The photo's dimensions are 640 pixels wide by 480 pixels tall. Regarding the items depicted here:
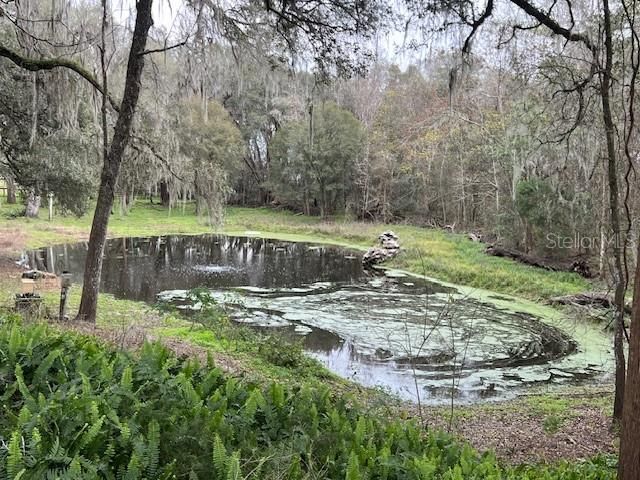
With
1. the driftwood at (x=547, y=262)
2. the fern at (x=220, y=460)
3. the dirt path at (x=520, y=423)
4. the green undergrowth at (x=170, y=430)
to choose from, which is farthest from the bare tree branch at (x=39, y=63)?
the driftwood at (x=547, y=262)

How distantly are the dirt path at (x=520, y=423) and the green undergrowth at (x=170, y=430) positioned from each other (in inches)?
44.5

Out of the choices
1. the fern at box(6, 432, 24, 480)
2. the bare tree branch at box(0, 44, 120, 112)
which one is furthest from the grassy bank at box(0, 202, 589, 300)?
the fern at box(6, 432, 24, 480)

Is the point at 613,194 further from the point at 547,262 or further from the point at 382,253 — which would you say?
the point at 382,253

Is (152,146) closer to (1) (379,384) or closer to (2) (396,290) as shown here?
(1) (379,384)

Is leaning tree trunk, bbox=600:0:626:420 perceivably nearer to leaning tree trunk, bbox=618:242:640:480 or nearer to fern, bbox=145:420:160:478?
leaning tree trunk, bbox=618:242:640:480

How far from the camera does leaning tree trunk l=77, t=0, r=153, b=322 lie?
6.80 metres

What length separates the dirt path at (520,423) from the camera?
5.11 metres

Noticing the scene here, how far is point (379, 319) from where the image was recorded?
12055 mm

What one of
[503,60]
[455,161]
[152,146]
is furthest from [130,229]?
[503,60]

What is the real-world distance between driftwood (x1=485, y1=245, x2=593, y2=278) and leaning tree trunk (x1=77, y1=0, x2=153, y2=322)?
13286 mm

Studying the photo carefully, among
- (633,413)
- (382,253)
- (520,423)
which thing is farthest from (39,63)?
(382,253)

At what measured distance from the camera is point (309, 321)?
1172cm

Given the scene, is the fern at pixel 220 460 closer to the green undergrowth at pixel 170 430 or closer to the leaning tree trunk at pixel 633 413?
the green undergrowth at pixel 170 430

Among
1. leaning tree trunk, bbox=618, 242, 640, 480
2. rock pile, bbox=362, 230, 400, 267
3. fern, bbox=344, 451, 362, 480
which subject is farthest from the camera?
rock pile, bbox=362, 230, 400, 267
